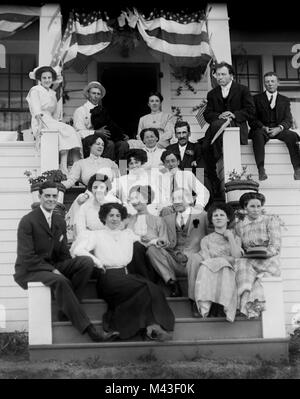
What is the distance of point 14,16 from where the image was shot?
36.4 feet

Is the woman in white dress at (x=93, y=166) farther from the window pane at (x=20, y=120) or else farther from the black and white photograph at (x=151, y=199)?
the window pane at (x=20, y=120)

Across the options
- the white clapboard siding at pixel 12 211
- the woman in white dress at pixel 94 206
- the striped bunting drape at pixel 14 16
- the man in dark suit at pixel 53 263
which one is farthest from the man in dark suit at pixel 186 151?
the striped bunting drape at pixel 14 16

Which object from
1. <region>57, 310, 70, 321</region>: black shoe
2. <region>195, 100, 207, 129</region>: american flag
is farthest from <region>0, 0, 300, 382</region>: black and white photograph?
<region>195, 100, 207, 129</region>: american flag

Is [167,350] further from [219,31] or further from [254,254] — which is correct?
[219,31]

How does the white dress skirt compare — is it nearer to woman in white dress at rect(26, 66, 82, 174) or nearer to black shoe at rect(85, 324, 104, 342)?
woman in white dress at rect(26, 66, 82, 174)

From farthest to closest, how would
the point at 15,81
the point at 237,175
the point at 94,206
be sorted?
the point at 15,81 < the point at 237,175 < the point at 94,206

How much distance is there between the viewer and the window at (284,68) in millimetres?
13219

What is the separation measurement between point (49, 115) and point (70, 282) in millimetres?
3627

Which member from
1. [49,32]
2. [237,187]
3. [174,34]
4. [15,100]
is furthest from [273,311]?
[15,100]

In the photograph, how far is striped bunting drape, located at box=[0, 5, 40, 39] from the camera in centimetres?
1104

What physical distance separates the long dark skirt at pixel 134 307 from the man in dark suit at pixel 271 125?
3166 millimetres

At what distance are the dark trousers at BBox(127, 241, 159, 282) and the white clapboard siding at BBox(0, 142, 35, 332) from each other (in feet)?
7.27
